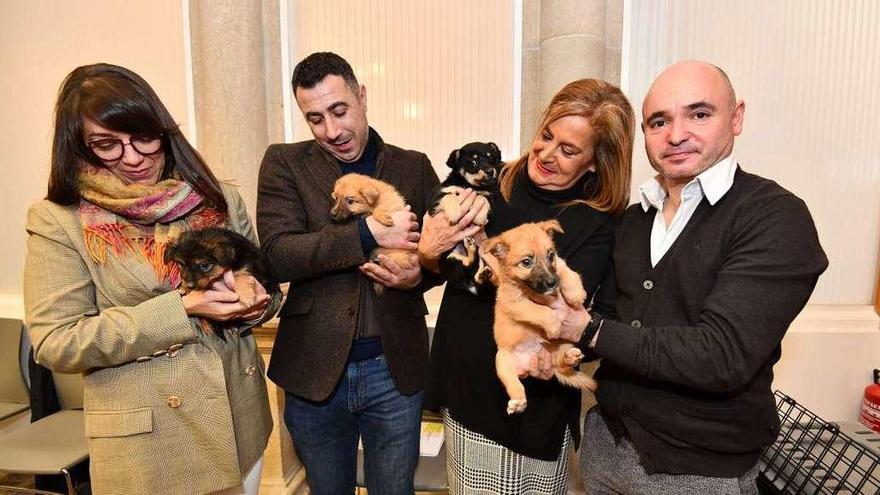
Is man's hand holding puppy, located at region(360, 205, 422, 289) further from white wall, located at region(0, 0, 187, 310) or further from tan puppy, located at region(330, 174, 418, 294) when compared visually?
white wall, located at region(0, 0, 187, 310)

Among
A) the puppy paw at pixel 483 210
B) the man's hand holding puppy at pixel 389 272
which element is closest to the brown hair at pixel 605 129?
the puppy paw at pixel 483 210

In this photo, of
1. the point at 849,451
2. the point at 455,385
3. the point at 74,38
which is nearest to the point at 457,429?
the point at 455,385

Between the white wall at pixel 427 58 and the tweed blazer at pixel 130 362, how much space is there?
2.16 meters

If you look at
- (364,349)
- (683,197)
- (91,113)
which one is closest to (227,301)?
(364,349)

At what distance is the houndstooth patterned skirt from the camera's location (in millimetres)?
1670

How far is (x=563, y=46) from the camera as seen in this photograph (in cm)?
303

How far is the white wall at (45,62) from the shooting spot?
3.42 meters

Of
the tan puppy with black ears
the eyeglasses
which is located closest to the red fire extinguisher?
the tan puppy with black ears

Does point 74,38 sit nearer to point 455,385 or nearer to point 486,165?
point 486,165

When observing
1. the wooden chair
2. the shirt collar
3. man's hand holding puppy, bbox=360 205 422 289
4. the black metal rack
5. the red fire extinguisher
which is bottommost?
the wooden chair

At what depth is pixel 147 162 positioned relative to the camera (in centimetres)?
163

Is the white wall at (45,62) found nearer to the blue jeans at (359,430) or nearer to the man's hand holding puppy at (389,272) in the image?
the man's hand holding puppy at (389,272)

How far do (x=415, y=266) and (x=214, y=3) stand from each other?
2557mm

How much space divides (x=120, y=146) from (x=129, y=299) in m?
0.53
